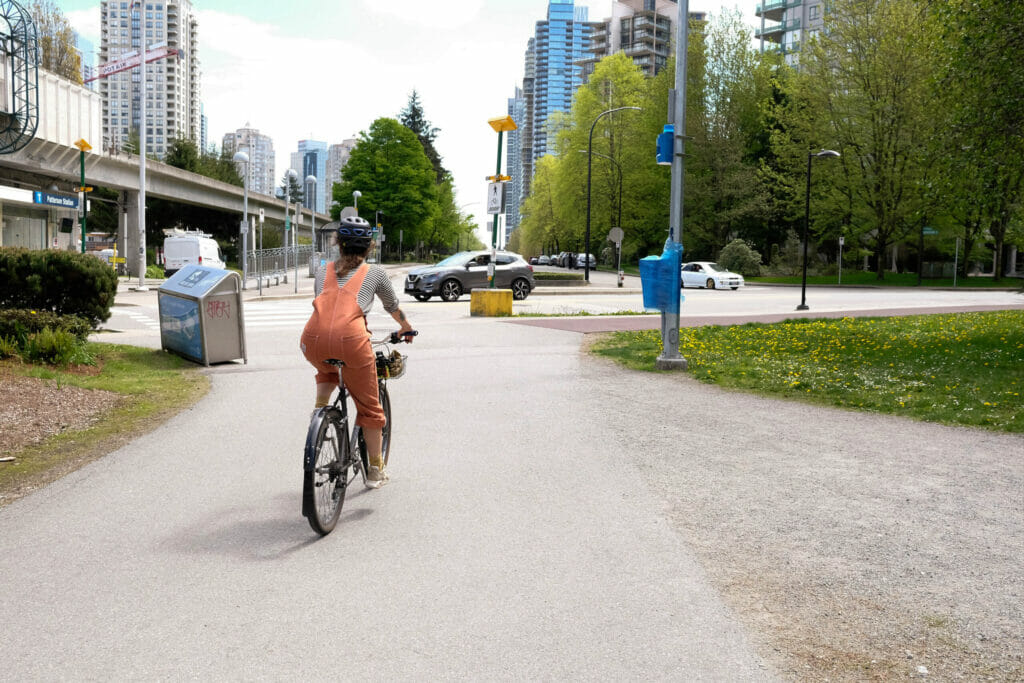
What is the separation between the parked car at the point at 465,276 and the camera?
2777cm

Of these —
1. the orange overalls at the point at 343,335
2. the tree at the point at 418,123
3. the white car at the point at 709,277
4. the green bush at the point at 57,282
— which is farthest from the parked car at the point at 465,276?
the tree at the point at 418,123

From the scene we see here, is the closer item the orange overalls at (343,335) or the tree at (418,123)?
the orange overalls at (343,335)

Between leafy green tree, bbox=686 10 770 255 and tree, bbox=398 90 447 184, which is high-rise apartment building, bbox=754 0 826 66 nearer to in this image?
leafy green tree, bbox=686 10 770 255

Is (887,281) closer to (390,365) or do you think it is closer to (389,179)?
(389,179)

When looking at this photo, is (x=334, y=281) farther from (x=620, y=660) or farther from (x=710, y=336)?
(x=710, y=336)

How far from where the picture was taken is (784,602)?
4109 mm

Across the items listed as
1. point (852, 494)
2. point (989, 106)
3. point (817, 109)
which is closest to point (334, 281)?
point (852, 494)

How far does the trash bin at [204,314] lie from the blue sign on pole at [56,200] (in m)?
29.8

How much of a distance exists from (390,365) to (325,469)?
108 centimetres

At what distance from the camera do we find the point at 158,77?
15388cm

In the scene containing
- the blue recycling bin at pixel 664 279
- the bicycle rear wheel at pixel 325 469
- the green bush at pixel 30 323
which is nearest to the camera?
the bicycle rear wheel at pixel 325 469

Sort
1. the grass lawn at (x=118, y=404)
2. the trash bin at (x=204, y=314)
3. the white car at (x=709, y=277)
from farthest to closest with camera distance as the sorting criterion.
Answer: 1. the white car at (x=709, y=277)
2. the trash bin at (x=204, y=314)
3. the grass lawn at (x=118, y=404)

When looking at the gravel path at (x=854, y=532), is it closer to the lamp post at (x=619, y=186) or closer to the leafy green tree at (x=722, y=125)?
the lamp post at (x=619, y=186)

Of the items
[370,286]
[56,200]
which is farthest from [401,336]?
[56,200]
